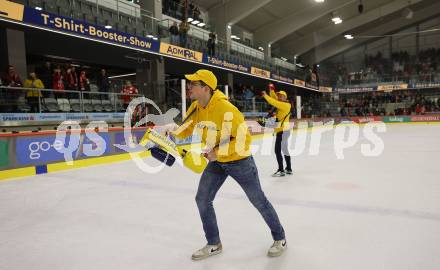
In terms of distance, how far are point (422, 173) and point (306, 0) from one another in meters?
24.5

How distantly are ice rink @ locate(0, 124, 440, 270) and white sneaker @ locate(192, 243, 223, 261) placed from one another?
52 mm

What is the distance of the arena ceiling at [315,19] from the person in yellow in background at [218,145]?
74.0 feet

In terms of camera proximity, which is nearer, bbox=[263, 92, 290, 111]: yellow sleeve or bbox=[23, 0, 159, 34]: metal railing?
bbox=[263, 92, 290, 111]: yellow sleeve

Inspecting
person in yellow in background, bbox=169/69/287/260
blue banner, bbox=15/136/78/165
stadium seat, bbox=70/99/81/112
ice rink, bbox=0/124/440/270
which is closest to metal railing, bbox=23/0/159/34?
stadium seat, bbox=70/99/81/112

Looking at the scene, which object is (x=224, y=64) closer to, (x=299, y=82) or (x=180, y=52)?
(x=180, y=52)

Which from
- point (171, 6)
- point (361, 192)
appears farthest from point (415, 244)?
point (171, 6)

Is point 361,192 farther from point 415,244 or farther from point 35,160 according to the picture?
point 35,160

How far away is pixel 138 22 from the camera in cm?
1634

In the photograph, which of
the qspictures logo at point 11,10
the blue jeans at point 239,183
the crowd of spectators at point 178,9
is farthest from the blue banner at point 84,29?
the blue jeans at point 239,183

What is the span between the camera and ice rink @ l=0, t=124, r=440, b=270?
2826 mm

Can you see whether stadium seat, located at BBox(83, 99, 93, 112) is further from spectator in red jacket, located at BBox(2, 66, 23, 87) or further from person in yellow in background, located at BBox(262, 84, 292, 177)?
person in yellow in background, located at BBox(262, 84, 292, 177)

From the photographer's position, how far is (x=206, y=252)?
288 centimetres

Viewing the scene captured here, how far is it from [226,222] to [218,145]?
60.8 inches

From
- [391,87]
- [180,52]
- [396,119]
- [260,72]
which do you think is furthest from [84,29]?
[391,87]
